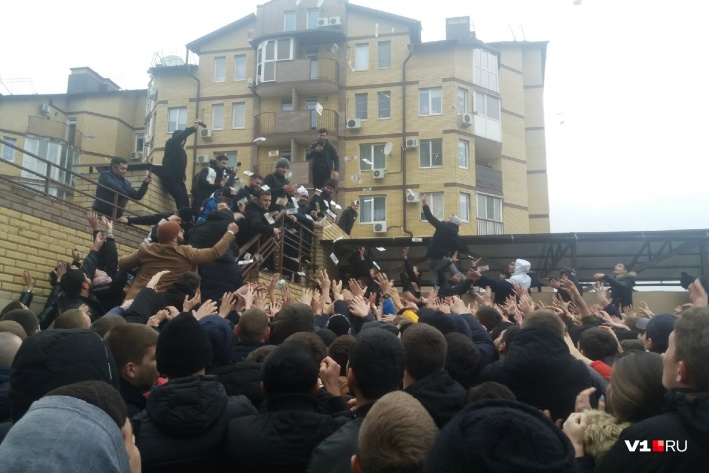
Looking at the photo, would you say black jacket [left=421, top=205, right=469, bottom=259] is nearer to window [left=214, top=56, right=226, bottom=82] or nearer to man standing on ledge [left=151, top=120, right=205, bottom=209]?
man standing on ledge [left=151, top=120, right=205, bottom=209]

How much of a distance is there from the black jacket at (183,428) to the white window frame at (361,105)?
3194 centimetres

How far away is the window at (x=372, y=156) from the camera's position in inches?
1313

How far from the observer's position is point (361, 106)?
1348 inches

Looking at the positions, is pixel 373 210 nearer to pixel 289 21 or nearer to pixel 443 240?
pixel 289 21

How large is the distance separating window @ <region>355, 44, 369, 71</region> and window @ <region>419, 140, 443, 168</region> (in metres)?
5.86

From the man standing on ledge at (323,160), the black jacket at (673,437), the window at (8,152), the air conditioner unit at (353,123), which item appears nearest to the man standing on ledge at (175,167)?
the man standing on ledge at (323,160)

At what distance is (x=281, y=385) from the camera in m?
3.05

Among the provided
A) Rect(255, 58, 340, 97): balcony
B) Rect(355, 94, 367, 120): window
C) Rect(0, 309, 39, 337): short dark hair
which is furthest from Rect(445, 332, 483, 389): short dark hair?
Rect(355, 94, 367, 120): window

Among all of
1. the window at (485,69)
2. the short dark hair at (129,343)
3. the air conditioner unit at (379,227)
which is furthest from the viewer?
the window at (485,69)

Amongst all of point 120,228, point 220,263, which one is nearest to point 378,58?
point 120,228

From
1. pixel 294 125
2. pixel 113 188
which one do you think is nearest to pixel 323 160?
pixel 113 188

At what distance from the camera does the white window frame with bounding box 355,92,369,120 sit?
34094 millimetres

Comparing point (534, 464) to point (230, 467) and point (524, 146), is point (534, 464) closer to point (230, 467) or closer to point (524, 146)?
point (230, 467)

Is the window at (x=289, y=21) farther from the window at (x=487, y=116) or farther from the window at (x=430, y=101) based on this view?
the window at (x=487, y=116)
